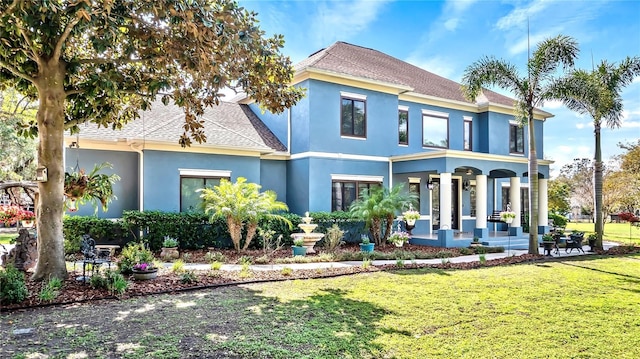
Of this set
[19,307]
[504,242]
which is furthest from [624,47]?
[19,307]

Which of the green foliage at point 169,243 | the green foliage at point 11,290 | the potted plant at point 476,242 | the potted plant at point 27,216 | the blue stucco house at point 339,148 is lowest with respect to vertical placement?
the potted plant at point 476,242

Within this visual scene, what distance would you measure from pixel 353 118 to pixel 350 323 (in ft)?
43.4

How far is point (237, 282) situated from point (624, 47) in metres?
18.7

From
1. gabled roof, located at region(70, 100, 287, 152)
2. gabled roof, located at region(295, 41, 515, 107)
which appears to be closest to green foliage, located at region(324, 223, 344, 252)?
gabled roof, located at region(70, 100, 287, 152)

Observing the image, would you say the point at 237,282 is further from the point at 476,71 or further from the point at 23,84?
the point at 476,71

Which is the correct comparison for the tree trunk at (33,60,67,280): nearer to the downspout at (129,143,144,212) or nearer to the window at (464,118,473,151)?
the downspout at (129,143,144,212)

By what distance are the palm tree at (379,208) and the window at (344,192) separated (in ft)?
3.74

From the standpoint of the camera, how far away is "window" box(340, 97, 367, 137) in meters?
18.5

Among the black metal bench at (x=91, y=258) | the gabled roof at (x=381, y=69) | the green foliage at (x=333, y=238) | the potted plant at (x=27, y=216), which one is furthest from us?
the gabled roof at (x=381, y=69)

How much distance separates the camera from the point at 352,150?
18.6 metres

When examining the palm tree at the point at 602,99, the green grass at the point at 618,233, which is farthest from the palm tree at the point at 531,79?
the green grass at the point at 618,233

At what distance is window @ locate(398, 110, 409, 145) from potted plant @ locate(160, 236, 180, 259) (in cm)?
1154

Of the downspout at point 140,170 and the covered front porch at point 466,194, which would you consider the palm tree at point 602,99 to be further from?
the downspout at point 140,170

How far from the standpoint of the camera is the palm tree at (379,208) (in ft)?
A: 53.3
